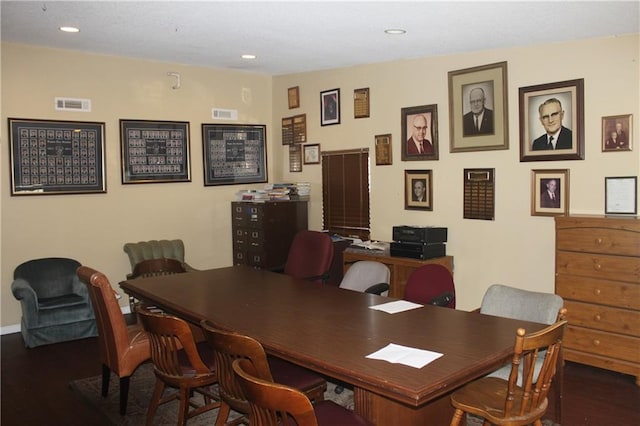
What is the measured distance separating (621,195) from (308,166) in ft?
12.0

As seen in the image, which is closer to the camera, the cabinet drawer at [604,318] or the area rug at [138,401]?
the area rug at [138,401]

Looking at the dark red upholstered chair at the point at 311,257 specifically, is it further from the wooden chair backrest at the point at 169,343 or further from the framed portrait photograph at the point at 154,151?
the framed portrait photograph at the point at 154,151

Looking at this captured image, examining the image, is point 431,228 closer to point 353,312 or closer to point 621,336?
point 621,336

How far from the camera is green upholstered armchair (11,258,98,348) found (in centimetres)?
524

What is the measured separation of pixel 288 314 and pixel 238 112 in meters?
4.43

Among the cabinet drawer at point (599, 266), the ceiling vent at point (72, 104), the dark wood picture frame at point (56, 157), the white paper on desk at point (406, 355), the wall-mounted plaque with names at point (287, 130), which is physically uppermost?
the ceiling vent at point (72, 104)

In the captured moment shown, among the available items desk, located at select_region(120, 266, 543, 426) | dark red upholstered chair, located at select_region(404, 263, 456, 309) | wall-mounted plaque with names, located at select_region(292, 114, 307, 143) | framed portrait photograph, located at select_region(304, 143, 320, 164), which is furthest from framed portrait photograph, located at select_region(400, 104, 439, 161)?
desk, located at select_region(120, 266, 543, 426)

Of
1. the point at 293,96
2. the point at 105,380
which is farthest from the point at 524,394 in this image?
the point at 293,96

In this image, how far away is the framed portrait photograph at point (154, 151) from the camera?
249 inches

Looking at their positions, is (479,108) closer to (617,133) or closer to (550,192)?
(550,192)

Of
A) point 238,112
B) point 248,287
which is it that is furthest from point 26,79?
point 248,287

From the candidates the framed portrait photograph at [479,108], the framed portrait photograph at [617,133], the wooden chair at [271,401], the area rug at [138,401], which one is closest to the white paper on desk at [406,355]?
the wooden chair at [271,401]

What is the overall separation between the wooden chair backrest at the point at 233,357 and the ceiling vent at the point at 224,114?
15.2ft

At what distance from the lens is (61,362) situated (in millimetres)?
4871
